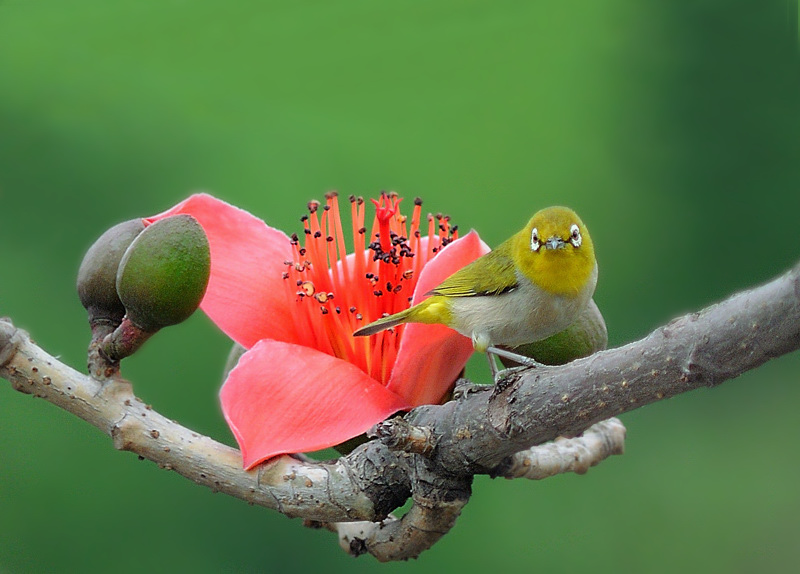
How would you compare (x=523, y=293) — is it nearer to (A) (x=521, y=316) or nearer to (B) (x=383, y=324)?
(A) (x=521, y=316)

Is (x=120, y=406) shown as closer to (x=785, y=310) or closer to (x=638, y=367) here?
(x=638, y=367)

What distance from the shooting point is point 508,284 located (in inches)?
51.0

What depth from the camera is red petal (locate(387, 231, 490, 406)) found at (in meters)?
1.17

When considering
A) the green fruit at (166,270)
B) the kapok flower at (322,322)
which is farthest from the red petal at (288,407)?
the green fruit at (166,270)

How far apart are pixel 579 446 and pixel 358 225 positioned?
428 mm

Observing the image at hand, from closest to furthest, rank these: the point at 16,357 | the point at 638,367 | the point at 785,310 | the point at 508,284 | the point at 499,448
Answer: the point at 785,310 < the point at 638,367 < the point at 499,448 < the point at 16,357 < the point at 508,284

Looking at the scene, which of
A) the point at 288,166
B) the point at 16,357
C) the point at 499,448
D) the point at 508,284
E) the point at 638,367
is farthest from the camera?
the point at 288,166

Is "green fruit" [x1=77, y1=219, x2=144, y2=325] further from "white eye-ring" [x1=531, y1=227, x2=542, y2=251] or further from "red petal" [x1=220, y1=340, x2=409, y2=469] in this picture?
"white eye-ring" [x1=531, y1=227, x2=542, y2=251]

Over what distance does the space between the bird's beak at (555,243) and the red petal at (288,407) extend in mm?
305

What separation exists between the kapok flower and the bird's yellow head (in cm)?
8

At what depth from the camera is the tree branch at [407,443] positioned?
0.88 metres

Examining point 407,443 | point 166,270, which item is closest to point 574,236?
point 407,443

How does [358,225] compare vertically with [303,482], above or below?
above

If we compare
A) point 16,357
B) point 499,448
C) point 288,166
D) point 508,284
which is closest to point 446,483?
point 499,448
